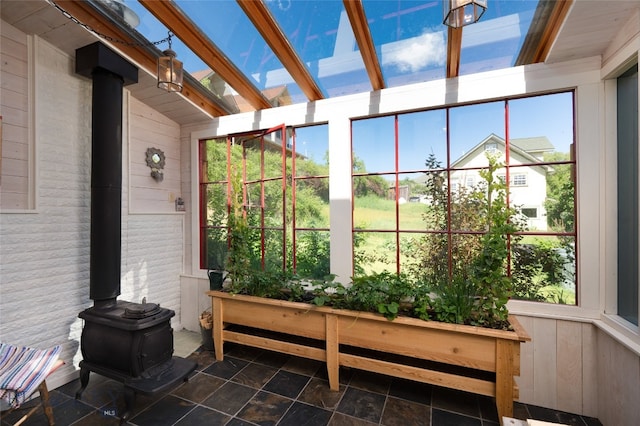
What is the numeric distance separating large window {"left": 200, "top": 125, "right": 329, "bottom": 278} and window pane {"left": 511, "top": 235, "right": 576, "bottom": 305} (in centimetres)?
168

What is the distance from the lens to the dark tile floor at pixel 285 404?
2.06 m

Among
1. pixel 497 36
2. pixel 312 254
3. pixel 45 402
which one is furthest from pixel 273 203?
pixel 497 36

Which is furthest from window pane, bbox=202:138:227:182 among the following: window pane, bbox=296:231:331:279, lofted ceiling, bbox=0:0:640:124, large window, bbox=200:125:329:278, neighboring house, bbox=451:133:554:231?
neighboring house, bbox=451:133:554:231

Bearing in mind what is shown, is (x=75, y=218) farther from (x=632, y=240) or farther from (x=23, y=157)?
(x=632, y=240)

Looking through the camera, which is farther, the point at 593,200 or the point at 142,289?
the point at 142,289

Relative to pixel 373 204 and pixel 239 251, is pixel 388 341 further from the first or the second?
pixel 239 251

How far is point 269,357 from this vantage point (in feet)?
9.77

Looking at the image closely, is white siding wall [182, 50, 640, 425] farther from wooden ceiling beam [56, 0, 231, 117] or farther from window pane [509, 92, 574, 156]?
wooden ceiling beam [56, 0, 231, 117]

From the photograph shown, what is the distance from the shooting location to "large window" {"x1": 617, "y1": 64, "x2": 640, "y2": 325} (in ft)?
6.15

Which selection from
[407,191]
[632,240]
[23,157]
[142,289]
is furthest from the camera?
[142,289]

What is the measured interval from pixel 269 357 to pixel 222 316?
2.10ft

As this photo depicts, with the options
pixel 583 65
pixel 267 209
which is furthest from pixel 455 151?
pixel 267 209

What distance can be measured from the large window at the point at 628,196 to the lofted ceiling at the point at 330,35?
0.36 meters

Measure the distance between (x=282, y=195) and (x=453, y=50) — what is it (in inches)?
78.6
